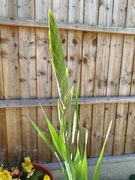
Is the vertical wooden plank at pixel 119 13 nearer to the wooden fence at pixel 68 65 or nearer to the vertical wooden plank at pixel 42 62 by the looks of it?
the wooden fence at pixel 68 65

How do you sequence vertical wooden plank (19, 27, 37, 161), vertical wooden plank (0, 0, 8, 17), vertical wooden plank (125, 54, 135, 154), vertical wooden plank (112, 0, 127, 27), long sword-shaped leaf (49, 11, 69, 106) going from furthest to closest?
vertical wooden plank (125, 54, 135, 154)
vertical wooden plank (112, 0, 127, 27)
vertical wooden plank (19, 27, 37, 161)
vertical wooden plank (0, 0, 8, 17)
long sword-shaped leaf (49, 11, 69, 106)

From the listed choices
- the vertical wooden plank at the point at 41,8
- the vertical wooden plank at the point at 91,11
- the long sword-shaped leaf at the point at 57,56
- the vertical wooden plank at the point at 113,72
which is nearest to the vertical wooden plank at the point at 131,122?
the vertical wooden plank at the point at 113,72

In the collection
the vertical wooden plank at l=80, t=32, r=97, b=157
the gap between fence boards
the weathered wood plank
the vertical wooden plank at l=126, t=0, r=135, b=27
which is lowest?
the gap between fence boards

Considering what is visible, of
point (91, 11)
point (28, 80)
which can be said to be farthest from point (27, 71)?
point (91, 11)

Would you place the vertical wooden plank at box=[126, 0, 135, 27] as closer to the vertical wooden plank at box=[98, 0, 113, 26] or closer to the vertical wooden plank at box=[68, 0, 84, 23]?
the vertical wooden plank at box=[98, 0, 113, 26]

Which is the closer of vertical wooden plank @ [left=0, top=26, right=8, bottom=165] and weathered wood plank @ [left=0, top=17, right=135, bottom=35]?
weathered wood plank @ [left=0, top=17, right=135, bottom=35]

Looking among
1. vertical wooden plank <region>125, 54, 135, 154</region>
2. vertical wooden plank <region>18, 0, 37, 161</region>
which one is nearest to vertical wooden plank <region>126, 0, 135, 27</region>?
vertical wooden plank <region>125, 54, 135, 154</region>
